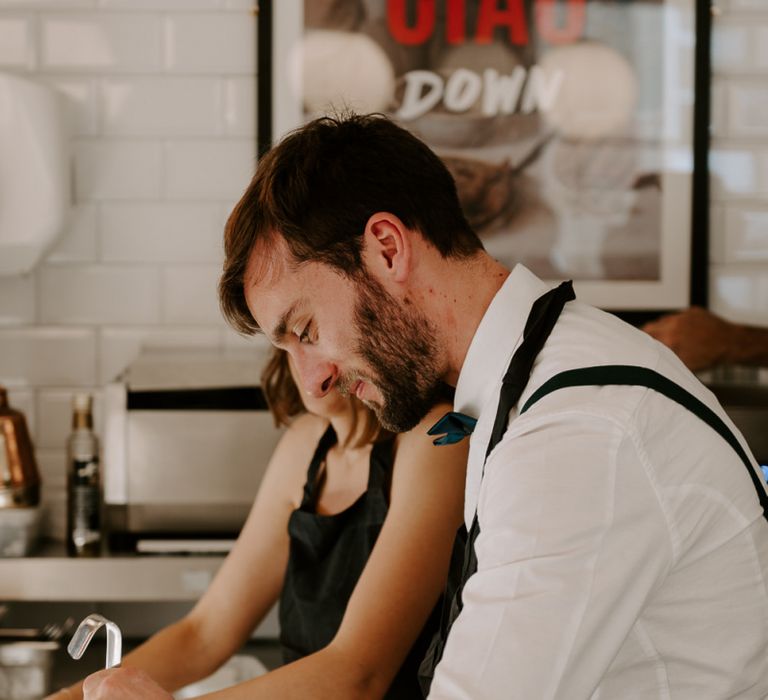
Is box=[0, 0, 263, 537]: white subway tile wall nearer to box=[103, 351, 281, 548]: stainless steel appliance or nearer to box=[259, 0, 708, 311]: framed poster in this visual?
box=[259, 0, 708, 311]: framed poster

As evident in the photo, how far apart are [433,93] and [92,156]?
0.76 meters

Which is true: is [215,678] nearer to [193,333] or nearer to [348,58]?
[193,333]

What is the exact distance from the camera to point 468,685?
87 centimetres

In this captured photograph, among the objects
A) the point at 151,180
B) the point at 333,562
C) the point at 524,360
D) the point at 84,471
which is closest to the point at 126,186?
the point at 151,180

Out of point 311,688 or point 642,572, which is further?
point 311,688

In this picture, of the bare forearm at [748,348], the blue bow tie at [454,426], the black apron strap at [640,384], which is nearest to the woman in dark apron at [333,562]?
the blue bow tie at [454,426]

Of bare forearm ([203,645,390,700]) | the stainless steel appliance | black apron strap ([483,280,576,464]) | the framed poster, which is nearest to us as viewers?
black apron strap ([483,280,576,464])

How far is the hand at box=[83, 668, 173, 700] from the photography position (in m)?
1.15

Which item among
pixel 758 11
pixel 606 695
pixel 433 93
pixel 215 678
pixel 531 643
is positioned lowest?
pixel 215 678

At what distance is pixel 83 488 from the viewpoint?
79.2 inches

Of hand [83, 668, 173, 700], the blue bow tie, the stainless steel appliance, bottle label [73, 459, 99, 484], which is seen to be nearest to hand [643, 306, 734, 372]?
the stainless steel appliance

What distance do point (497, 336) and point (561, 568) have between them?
33cm

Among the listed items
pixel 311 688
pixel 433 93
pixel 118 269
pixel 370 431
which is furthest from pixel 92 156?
pixel 311 688

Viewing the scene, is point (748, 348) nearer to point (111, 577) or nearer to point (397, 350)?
point (397, 350)
